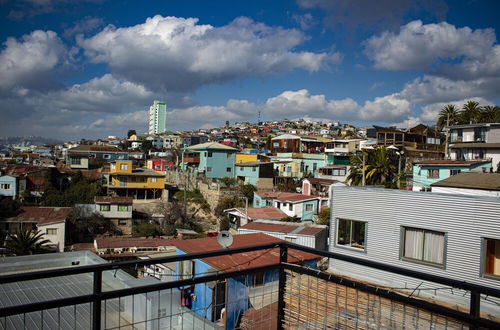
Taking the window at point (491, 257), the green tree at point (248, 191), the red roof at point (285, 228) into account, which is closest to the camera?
the window at point (491, 257)

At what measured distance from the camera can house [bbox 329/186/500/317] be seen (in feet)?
26.9

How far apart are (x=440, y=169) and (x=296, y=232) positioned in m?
11.1

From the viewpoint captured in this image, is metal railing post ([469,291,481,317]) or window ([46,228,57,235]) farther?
window ([46,228,57,235])

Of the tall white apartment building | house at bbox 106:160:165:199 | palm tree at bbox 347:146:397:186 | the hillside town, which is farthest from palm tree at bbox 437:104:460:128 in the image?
the tall white apartment building

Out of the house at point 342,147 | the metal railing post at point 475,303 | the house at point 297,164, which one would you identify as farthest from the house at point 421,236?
the house at point 342,147

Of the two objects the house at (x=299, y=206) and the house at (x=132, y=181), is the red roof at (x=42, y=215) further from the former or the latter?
the house at (x=299, y=206)

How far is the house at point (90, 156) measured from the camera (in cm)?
4178

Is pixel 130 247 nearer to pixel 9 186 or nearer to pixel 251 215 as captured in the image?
pixel 251 215

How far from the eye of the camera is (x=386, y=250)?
969 centimetres

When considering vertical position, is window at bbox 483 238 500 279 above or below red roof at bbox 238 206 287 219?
above

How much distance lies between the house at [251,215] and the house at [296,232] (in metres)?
3.62

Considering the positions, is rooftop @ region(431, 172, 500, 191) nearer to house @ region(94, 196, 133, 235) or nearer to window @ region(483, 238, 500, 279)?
window @ region(483, 238, 500, 279)

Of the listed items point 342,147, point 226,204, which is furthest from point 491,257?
point 342,147

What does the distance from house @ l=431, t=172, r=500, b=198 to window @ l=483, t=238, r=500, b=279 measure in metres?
3.98
